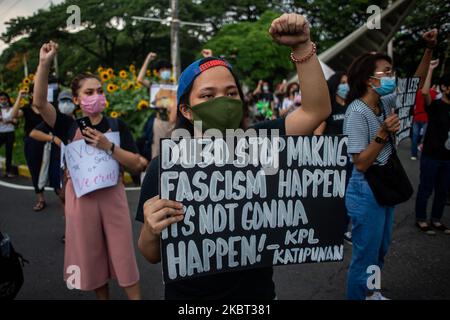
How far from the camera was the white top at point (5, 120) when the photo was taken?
329 inches

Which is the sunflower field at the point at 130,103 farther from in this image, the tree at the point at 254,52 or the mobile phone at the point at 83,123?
the tree at the point at 254,52

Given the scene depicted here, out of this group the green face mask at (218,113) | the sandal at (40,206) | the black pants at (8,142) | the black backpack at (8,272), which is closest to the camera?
the green face mask at (218,113)

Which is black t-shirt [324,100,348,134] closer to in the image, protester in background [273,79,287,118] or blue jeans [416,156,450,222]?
blue jeans [416,156,450,222]

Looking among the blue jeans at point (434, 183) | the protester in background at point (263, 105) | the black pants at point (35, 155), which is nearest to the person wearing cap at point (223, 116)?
the blue jeans at point (434, 183)

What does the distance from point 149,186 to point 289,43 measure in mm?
771

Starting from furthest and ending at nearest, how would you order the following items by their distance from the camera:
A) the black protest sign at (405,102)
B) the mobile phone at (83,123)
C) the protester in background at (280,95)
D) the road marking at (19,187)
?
the protester in background at (280,95) < the road marking at (19,187) < the black protest sign at (405,102) < the mobile phone at (83,123)

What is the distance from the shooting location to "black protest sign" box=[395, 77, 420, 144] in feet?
10.5

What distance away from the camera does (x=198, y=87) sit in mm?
1619

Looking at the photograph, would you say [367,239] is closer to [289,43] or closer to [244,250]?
[244,250]

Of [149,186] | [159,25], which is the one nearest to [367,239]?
[149,186]

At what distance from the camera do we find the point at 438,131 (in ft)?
15.4

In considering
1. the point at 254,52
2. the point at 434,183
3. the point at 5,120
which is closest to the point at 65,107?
the point at 434,183

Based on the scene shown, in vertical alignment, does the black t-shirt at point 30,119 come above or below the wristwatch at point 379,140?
above

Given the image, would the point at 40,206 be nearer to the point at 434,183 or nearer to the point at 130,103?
the point at 130,103
